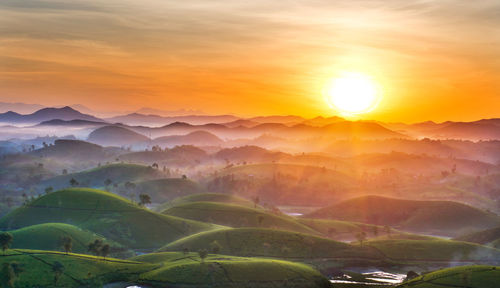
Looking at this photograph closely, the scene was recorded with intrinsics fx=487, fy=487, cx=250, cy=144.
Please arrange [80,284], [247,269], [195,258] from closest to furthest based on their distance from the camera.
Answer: [80,284] → [247,269] → [195,258]

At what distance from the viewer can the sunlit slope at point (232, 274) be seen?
563 feet

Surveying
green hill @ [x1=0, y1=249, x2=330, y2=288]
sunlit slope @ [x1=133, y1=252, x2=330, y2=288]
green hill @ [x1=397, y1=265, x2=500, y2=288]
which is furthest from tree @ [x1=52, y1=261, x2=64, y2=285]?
green hill @ [x1=397, y1=265, x2=500, y2=288]

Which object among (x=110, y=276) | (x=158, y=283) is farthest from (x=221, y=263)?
(x=110, y=276)

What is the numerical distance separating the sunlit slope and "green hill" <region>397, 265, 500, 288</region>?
36.1 m

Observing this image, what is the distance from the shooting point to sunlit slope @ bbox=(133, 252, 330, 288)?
171500 mm

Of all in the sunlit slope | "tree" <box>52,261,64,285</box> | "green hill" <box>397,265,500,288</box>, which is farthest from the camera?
the sunlit slope

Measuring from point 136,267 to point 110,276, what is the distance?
12.4m

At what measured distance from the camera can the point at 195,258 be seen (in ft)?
640

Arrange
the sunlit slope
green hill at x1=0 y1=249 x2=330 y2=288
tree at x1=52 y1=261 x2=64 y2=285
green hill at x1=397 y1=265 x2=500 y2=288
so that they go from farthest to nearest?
the sunlit slope < green hill at x1=0 y1=249 x2=330 y2=288 < tree at x1=52 y1=261 x2=64 y2=285 < green hill at x1=397 y1=265 x2=500 y2=288

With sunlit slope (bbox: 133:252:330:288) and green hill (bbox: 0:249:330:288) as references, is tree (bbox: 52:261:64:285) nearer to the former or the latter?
green hill (bbox: 0:249:330:288)

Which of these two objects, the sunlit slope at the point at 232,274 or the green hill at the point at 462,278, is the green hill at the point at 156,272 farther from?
the green hill at the point at 462,278

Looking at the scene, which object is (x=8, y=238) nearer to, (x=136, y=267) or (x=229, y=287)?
(x=136, y=267)

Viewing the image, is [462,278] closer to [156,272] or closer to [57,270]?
[156,272]

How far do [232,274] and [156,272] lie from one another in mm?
27914
